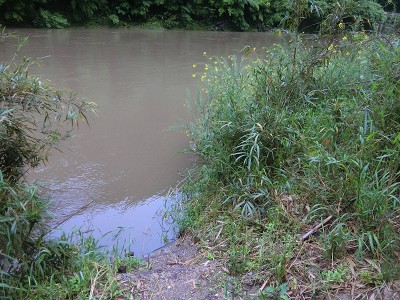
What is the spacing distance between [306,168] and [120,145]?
98.7 inches

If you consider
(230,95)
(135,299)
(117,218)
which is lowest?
(117,218)

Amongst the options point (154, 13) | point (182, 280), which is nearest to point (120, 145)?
point (182, 280)

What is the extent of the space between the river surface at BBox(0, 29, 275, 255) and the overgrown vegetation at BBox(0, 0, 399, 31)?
157 inches

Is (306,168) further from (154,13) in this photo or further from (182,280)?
(154,13)

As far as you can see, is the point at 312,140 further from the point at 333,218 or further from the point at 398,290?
the point at 398,290

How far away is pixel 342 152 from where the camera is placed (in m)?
2.83

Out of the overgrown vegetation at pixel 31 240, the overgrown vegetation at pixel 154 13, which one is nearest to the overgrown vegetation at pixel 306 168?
the overgrown vegetation at pixel 31 240

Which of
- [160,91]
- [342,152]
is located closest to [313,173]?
[342,152]

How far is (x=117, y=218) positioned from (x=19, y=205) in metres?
1.39

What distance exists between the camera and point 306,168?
2967 mm

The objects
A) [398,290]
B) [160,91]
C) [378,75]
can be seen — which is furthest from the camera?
[160,91]

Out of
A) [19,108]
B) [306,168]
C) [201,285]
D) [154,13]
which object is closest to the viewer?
[201,285]

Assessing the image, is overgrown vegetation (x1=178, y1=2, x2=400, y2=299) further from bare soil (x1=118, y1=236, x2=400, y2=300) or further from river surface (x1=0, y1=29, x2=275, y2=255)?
river surface (x1=0, y1=29, x2=275, y2=255)

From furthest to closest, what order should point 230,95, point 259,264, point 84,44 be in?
point 84,44, point 230,95, point 259,264
